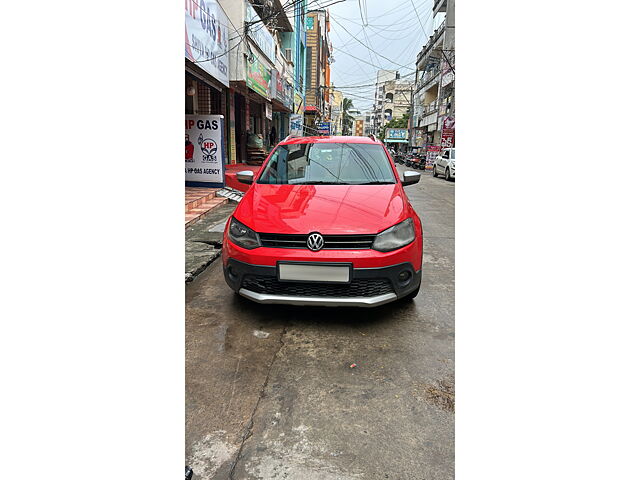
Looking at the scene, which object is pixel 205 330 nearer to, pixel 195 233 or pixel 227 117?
pixel 195 233

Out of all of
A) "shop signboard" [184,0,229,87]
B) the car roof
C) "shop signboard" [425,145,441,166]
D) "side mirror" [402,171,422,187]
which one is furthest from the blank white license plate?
"shop signboard" [425,145,441,166]

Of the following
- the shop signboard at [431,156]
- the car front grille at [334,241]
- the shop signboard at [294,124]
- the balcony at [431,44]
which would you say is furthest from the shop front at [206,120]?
the balcony at [431,44]

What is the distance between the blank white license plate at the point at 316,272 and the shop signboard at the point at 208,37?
6.09m

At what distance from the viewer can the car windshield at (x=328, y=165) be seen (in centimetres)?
394

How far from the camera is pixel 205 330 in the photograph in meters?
3.14

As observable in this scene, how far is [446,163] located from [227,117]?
11.2 metres

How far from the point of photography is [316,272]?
2.92 meters

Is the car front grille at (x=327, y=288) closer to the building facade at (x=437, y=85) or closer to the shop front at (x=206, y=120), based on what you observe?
the shop front at (x=206, y=120)

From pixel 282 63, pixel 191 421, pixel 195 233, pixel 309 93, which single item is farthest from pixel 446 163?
pixel 309 93

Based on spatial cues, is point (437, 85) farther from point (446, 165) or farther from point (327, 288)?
point (327, 288)

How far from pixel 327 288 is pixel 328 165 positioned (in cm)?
161

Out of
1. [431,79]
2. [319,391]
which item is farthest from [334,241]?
[431,79]

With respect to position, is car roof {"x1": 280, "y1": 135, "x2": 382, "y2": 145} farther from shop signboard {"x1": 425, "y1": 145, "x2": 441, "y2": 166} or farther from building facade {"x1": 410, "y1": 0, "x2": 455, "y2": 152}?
shop signboard {"x1": 425, "y1": 145, "x2": 441, "y2": 166}

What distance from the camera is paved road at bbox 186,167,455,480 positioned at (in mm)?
1800
